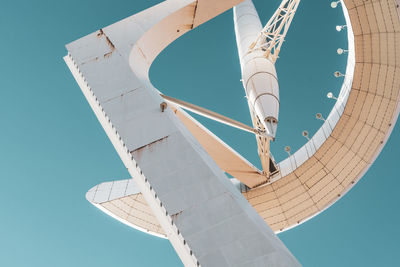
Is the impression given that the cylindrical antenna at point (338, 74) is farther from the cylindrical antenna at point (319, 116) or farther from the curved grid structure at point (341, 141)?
the cylindrical antenna at point (319, 116)

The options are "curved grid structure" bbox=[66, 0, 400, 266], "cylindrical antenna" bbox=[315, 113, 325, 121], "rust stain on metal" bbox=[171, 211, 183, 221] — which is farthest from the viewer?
"cylindrical antenna" bbox=[315, 113, 325, 121]

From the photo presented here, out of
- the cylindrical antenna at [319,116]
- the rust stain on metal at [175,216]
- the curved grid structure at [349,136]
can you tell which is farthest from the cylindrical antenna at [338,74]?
the rust stain on metal at [175,216]

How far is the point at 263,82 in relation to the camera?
16.2 metres

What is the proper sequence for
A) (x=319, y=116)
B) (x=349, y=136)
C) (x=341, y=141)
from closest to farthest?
(x=349, y=136) < (x=341, y=141) < (x=319, y=116)

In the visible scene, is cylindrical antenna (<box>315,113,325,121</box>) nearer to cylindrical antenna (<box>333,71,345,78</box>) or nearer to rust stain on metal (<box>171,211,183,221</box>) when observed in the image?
cylindrical antenna (<box>333,71,345,78</box>)

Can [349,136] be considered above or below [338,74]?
below

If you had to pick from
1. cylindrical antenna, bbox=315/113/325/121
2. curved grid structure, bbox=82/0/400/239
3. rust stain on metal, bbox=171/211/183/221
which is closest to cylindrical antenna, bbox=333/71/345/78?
curved grid structure, bbox=82/0/400/239

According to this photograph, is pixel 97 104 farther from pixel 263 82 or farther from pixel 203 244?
pixel 263 82

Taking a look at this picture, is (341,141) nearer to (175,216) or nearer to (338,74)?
(338,74)

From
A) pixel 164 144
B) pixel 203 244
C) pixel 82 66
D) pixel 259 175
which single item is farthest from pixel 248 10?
pixel 203 244

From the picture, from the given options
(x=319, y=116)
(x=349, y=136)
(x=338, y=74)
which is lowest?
(x=349, y=136)

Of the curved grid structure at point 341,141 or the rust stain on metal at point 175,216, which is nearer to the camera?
the rust stain on metal at point 175,216

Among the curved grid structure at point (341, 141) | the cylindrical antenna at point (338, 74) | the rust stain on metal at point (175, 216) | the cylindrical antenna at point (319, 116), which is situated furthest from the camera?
the cylindrical antenna at point (319, 116)

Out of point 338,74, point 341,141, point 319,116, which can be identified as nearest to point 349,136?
point 341,141
